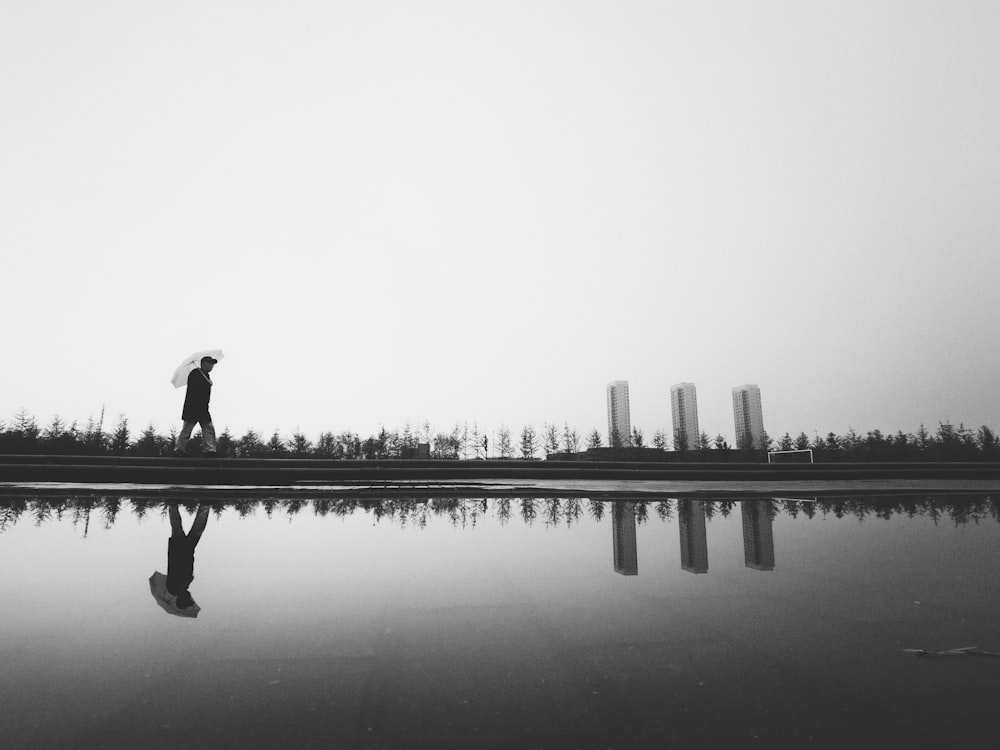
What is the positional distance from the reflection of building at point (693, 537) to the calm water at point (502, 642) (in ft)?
0.16

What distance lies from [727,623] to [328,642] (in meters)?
1.78

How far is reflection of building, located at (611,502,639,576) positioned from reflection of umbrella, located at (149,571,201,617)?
2.50m

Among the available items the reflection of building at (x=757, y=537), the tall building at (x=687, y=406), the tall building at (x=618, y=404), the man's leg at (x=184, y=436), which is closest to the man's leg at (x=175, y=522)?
the man's leg at (x=184, y=436)

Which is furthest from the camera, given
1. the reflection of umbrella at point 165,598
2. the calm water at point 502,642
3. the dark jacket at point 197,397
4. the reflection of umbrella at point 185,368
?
the reflection of umbrella at point 185,368

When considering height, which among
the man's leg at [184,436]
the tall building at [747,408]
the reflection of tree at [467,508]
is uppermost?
the tall building at [747,408]

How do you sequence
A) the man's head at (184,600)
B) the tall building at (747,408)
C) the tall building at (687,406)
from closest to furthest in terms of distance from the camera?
the man's head at (184,600) → the tall building at (747,408) → the tall building at (687,406)

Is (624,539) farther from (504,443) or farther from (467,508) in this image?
(504,443)

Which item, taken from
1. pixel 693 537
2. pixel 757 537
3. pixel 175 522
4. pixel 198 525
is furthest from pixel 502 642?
pixel 175 522

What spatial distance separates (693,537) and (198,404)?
987 centimetres

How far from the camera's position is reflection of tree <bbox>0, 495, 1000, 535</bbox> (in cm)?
600

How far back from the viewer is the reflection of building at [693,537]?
12.0ft

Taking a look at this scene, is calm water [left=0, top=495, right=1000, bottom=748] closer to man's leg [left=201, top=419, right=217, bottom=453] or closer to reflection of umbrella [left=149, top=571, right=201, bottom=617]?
reflection of umbrella [left=149, top=571, right=201, bottom=617]

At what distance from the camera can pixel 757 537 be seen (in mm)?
4770

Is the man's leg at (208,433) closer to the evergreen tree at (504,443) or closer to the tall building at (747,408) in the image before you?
the evergreen tree at (504,443)
